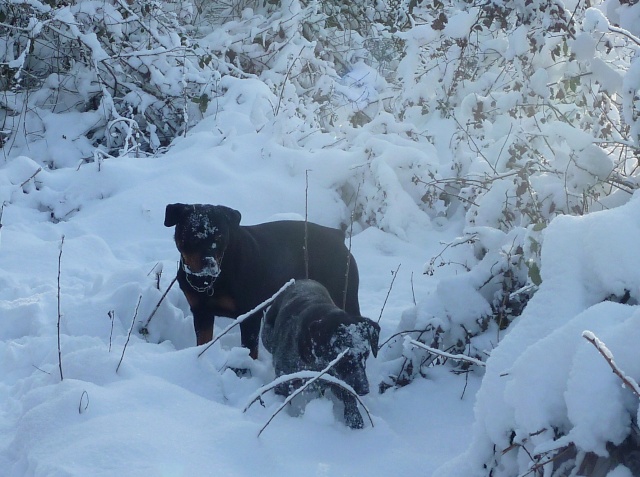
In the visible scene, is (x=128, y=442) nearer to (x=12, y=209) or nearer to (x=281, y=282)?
(x=281, y=282)

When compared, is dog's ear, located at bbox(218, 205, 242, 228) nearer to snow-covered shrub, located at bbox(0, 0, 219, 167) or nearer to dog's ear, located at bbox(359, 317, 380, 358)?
dog's ear, located at bbox(359, 317, 380, 358)

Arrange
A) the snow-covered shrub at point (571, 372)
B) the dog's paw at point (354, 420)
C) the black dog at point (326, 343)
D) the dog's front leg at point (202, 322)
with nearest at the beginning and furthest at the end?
the snow-covered shrub at point (571, 372) < the dog's paw at point (354, 420) < the black dog at point (326, 343) < the dog's front leg at point (202, 322)

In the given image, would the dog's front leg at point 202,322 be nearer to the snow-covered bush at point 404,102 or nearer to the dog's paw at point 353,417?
the snow-covered bush at point 404,102

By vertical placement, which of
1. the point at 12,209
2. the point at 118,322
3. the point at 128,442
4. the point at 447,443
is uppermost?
the point at 128,442

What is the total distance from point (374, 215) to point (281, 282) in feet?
9.48

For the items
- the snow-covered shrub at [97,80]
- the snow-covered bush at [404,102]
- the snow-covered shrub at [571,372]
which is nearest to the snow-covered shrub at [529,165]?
the snow-covered bush at [404,102]

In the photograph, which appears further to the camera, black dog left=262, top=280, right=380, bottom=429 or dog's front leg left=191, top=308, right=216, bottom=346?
dog's front leg left=191, top=308, right=216, bottom=346

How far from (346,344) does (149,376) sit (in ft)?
3.40

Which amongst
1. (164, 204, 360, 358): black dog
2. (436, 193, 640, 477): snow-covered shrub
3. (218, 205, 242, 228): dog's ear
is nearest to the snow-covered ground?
(164, 204, 360, 358): black dog

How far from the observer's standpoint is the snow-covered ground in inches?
121

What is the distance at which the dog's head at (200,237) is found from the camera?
4820mm

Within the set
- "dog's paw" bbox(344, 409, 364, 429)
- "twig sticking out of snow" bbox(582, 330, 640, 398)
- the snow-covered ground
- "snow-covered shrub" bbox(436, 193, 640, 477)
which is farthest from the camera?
"dog's paw" bbox(344, 409, 364, 429)

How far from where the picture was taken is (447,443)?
11.7 feet

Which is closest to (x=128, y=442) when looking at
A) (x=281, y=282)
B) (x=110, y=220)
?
(x=281, y=282)
